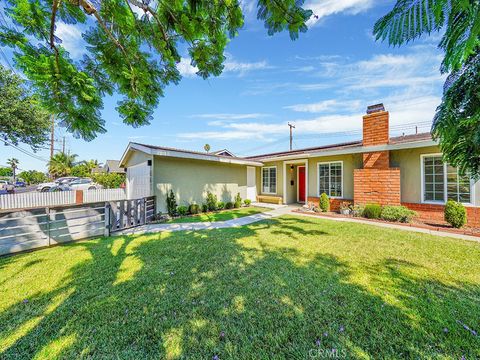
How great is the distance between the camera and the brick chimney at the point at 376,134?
845 centimetres

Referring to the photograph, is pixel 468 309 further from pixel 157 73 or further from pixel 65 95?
pixel 65 95

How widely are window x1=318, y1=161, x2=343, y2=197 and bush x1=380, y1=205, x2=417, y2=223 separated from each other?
252cm

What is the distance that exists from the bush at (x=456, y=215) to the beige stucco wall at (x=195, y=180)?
32.0ft

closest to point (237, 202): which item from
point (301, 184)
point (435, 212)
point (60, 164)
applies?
point (301, 184)

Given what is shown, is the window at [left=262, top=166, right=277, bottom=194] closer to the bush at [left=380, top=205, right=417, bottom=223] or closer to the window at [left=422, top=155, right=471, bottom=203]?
the bush at [left=380, top=205, right=417, bottom=223]

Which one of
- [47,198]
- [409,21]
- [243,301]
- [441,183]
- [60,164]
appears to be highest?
[60,164]

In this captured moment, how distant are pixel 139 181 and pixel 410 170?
12748mm

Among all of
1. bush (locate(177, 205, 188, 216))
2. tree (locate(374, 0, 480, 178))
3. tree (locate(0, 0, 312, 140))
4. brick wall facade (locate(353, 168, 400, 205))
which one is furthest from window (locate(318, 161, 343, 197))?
tree (locate(374, 0, 480, 178))

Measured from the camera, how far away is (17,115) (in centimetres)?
1392

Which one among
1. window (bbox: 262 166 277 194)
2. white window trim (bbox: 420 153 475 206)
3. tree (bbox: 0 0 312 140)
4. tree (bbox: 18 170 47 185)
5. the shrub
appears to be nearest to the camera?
tree (bbox: 0 0 312 140)

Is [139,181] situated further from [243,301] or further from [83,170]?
[83,170]

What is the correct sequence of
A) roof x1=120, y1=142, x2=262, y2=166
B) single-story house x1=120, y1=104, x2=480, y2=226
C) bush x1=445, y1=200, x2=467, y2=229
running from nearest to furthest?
bush x1=445, y1=200, x2=467, y2=229 < single-story house x1=120, y1=104, x2=480, y2=226 < roof x1=120, y1=142, x2=262, y2=166

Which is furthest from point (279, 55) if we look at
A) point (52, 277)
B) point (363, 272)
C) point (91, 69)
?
point (52, 277)

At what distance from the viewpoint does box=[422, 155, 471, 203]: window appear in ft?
23.3
